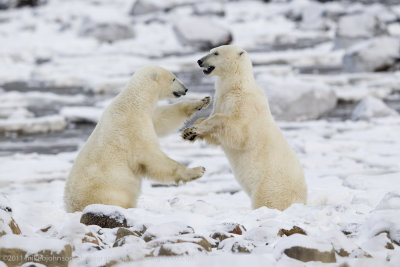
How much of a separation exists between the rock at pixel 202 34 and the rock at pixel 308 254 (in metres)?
13.8

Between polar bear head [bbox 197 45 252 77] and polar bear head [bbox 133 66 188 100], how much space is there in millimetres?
256

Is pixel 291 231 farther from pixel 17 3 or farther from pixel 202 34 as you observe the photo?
pixel 17 3

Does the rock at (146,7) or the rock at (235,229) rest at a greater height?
the rock at (146,7)

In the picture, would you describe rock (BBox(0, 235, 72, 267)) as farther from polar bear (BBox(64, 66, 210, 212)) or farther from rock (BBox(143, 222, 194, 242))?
polar bear (BBox(64, 66, 210, 212))

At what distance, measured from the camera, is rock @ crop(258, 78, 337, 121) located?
8.78 meters

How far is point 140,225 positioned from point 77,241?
539 mm

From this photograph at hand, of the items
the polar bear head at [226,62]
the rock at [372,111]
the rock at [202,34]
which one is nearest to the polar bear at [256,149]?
the polar bear head at [226,62]

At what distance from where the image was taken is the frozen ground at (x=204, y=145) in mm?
2873

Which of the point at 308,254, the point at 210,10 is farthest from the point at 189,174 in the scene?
the point at 210,10

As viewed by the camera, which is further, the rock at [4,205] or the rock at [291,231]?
the rock at [4,205]

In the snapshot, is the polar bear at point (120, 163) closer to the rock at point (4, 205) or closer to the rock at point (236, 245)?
the rock at point (4, 205)

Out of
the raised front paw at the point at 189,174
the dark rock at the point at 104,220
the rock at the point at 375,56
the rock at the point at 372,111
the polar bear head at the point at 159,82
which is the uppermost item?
the rock at the point at 375,56

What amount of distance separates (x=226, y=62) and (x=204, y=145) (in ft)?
9.28

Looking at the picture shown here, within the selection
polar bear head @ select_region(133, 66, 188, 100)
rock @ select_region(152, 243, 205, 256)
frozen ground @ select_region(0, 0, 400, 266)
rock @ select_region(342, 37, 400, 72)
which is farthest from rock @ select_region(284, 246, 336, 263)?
rock @ select_region(342, 37, 400, 72)
